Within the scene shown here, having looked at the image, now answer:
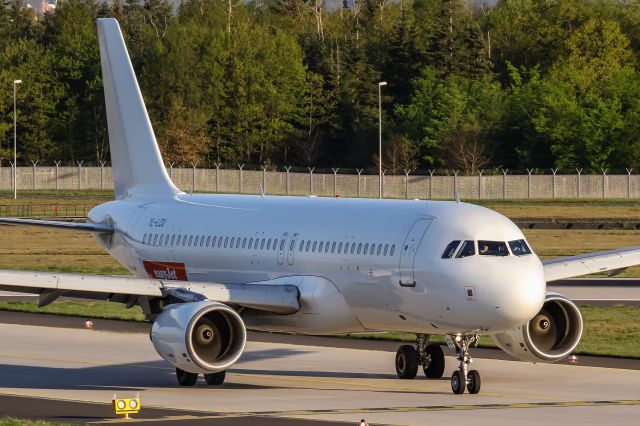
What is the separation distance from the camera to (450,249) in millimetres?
30703

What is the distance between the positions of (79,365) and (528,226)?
58.8 meters

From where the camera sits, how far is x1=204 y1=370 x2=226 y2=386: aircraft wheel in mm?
33156

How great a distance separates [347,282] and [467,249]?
137 inches

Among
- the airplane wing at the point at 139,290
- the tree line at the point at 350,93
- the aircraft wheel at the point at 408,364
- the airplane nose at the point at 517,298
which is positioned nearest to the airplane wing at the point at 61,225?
the airplane wing at the point at 139,290

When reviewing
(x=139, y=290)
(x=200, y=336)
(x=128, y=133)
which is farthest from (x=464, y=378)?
(x=128, y=133)

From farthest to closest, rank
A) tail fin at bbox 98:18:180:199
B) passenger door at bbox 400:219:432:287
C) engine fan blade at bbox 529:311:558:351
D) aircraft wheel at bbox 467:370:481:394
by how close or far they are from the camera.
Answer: tail fin at bbox 98:18:180:199 → engine fan blade at bbox 529:311:558:351 → passenger door at bbox 400:219:432:287 → aircraft wheel at bbox 467:370:481:394

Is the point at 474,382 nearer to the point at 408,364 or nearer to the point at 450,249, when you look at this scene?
the point at 450,249

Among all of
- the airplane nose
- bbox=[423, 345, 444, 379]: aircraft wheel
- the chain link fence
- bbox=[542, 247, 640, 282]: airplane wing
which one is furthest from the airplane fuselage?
the chain link fence

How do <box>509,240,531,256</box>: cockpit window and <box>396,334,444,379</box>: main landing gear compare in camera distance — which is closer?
<box>509,240,531,256</box>: cockpit window

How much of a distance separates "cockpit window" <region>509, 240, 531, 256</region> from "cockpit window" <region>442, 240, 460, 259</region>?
1099 mm

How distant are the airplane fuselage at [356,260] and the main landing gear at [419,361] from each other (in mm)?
1277

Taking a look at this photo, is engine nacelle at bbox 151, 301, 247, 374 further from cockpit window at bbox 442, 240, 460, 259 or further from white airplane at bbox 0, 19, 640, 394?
cockpit window at bbox 442, 240, 460, 259

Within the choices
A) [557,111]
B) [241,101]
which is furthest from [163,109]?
[557,111]

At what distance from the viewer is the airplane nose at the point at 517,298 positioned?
2967 centimetres
